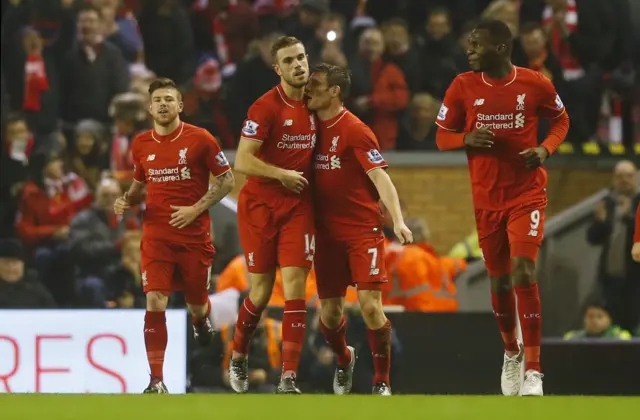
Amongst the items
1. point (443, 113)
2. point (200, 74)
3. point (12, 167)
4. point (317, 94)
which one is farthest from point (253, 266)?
point (200, 74)

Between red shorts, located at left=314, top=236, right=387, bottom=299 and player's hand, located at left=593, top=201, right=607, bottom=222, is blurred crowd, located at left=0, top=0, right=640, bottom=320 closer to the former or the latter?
player's hand, located at left=593, top=201, right=607, bottom=222

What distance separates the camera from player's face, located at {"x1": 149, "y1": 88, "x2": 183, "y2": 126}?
1016 cm

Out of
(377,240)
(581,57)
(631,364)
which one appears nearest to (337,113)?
(377,240)

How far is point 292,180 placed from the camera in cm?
950

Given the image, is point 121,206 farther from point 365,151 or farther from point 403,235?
point 403,235

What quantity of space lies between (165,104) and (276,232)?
3.98 ft

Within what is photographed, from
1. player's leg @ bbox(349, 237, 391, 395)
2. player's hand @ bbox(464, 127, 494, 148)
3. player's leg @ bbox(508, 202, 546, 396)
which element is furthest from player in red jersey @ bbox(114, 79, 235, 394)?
player's leg @ bbox(508, 202, 546, 396)

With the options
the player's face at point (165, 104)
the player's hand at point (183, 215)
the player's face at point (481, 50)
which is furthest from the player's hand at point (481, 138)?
the player's face at point (165, 104)

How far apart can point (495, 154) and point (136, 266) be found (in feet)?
17.6

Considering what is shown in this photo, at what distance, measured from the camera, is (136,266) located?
46.2 ft

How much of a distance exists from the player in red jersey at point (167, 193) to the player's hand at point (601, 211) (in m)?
5.01

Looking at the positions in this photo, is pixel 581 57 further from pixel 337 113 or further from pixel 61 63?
pixel 337 113

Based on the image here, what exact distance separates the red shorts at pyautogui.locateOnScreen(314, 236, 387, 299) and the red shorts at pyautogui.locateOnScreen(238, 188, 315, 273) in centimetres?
28

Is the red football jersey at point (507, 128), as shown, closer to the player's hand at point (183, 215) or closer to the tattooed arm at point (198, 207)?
the tattooed arm at point (198, 207)
